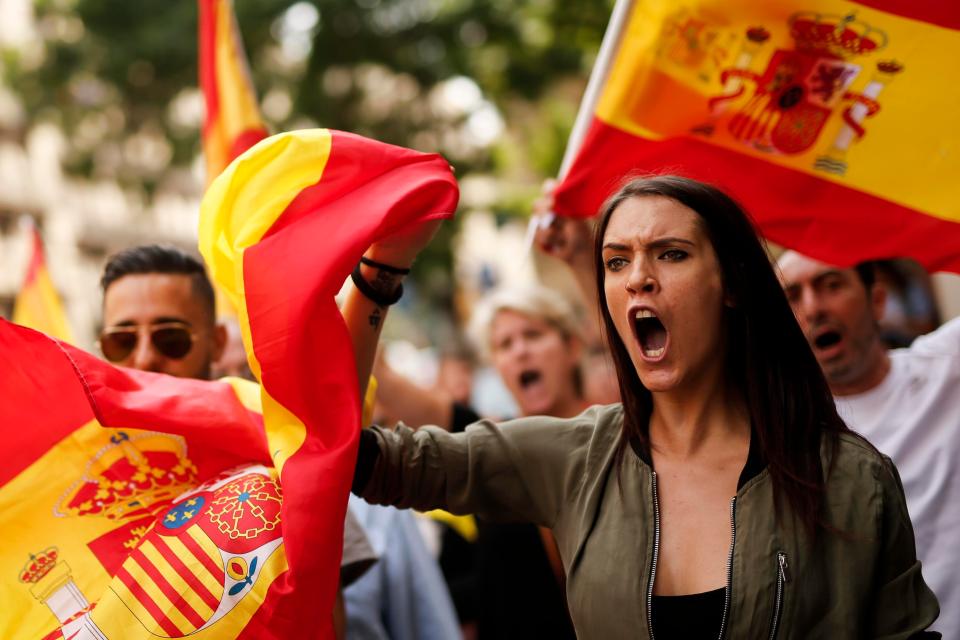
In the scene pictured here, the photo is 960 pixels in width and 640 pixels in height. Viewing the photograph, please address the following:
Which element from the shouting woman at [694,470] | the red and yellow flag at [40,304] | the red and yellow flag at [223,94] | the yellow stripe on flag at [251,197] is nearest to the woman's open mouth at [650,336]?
the shouting woman at [694,470]

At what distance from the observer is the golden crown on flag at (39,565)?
250 cm

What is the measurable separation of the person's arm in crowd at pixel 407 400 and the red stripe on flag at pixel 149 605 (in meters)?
1.72

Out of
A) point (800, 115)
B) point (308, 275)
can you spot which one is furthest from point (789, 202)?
point (308, 275)

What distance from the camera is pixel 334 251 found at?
7.97 ft

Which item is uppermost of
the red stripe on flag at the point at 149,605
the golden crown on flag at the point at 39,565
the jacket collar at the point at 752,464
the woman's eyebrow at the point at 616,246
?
the woman's eyebrow at the point at 616,246

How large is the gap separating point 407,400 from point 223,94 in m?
1.92

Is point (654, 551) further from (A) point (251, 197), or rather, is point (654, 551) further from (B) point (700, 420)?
(A) point (251, 197)

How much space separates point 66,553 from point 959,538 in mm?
2380

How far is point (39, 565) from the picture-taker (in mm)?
2516

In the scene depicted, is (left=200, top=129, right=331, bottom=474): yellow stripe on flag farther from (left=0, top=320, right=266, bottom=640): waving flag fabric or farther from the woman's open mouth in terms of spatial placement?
the woman's open mouth

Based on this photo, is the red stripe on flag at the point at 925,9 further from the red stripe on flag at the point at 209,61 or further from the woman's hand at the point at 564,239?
the red stripe on flag at the point at 209,61

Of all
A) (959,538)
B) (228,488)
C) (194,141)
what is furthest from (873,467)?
(194,141)

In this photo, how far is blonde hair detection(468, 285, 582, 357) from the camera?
15.2 feet

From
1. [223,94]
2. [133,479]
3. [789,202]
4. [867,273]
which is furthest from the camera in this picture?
[223,94]
